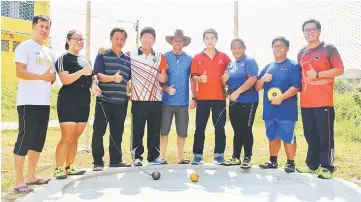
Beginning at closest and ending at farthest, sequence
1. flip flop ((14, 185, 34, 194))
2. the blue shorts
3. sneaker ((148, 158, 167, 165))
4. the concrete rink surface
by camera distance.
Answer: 1. the concrete rink surface
2. flip flop ((14, 185, 34, 194))
3. the blue shorts
4. sneaker ((148, 158, 167, 165))

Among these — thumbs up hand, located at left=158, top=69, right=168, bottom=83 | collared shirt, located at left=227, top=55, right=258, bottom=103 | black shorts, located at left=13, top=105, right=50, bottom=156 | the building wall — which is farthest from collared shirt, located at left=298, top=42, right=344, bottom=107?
the building wall

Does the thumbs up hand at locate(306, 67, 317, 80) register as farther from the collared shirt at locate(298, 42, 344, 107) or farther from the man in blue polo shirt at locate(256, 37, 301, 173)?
the man in blue polo shirt at locate(256, 37, 301, 173)

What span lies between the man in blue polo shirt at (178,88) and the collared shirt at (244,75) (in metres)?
0.61

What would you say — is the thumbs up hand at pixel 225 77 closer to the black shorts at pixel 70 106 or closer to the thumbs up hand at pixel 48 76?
the black shorts at pixel 70 106

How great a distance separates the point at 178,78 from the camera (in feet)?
17.0

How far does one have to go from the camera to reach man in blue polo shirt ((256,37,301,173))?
4766 millimetres

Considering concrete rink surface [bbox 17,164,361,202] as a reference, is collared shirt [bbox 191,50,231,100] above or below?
above

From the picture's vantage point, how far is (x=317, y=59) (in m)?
4.54

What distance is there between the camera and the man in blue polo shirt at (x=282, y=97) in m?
4.77

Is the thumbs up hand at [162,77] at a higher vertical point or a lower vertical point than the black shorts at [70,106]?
higher

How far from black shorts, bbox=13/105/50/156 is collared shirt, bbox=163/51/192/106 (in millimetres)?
1654

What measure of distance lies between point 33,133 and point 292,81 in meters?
3.09

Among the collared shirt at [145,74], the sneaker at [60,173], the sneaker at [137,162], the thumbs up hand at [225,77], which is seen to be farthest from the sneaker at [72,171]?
the thumbs up hand at [225,77]

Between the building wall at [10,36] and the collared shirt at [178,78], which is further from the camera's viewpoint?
the building wall at [10,36]
